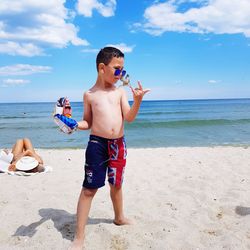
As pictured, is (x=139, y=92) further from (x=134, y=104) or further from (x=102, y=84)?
(x=102, y=84)

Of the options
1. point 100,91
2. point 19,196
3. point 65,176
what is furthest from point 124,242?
point 65,176

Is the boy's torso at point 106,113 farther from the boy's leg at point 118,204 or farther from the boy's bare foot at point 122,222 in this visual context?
the boy's bare foot at point 122,222

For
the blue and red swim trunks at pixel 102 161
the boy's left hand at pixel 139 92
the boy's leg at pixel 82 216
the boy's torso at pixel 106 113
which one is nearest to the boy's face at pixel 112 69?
the boy's torso at pixel 106 113

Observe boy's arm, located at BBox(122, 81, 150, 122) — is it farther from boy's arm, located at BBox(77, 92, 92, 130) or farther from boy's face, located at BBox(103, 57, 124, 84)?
boy's arm, located at BBox(77, 92, 92, 130)

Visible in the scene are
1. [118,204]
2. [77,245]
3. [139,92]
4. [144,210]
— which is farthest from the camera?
[144,210]

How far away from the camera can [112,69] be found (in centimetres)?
294

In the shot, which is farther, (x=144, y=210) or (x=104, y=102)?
(x=144, y=210)

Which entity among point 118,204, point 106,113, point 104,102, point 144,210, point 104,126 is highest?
point 104,102

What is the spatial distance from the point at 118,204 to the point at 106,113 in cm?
107

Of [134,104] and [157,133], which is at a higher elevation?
[134,104]

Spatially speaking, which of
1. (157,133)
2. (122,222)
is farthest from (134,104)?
Result: (157,133)

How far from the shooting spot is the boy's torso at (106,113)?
9.78 feet

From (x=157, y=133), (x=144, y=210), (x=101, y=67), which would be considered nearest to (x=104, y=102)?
(x=101, y=67)

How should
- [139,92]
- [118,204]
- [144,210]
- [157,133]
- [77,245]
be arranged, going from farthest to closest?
[157,133]
[144,210]
[118,204]
[77,245]
[139,92]
